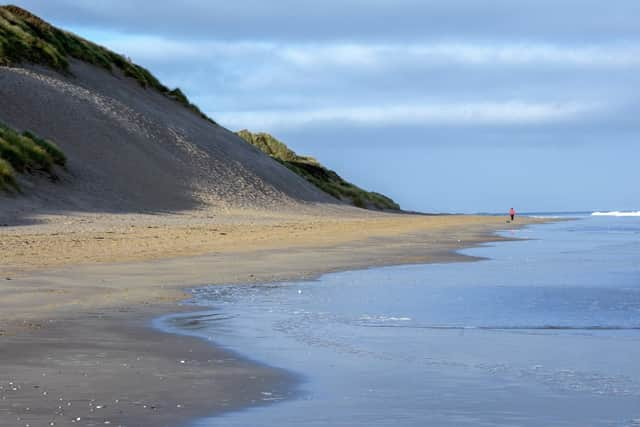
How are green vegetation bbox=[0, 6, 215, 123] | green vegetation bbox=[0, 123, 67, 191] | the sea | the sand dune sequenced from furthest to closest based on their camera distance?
green vegetation bbox=[0, 6, 215, 123] → the sand dune → green vegetation bbox=[0, 123, 67, 191] → the sea

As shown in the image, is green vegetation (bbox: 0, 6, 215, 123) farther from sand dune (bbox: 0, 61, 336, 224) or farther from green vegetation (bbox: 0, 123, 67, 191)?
green vegetation (bbox: 0, 123, 67, 191)

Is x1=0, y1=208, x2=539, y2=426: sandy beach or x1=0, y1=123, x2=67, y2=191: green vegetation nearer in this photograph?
x1=0, y1=208, x2=539, y2=426: sandy beach

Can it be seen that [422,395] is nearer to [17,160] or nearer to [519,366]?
[519,366]

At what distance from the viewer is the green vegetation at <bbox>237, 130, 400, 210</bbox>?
7810 centimetres

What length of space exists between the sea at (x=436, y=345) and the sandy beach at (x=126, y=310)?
0.41 meters

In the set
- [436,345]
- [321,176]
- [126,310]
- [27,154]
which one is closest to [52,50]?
[27,154]

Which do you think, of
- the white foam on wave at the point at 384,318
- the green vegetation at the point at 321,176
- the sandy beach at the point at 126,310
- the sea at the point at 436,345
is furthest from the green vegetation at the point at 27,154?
the white foam on wave at the point at 384,318

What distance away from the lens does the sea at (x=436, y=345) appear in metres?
6.18

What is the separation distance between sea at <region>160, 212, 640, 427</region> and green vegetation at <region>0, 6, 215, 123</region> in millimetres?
48430

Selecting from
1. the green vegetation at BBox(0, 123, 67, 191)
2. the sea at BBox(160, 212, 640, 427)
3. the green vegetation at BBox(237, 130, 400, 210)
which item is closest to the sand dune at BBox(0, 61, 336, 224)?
the green vegetation at BBox(0, 123, 67, 191)

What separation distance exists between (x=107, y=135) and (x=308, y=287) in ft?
137

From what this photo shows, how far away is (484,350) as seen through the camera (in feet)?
29.0

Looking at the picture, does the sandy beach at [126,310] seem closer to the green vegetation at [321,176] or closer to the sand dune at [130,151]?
the sand dune at [130,151]

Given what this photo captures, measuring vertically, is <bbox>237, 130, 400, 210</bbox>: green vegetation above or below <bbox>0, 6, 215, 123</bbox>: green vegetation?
below
